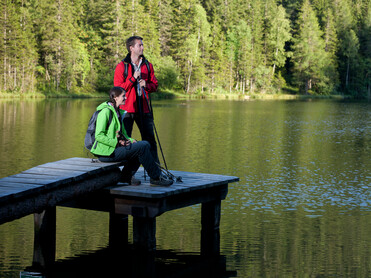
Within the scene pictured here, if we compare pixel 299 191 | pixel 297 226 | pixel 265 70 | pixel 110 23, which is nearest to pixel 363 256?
pixel 297 226

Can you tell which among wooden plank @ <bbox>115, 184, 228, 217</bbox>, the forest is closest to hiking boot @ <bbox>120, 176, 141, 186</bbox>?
wooden plank @ <bbox>115, 184, 228, 217</bbox>

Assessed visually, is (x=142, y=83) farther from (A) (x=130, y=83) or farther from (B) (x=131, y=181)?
(B) (x=131, y=181)

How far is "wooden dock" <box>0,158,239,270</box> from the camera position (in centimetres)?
699

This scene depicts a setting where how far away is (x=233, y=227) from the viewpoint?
998cm

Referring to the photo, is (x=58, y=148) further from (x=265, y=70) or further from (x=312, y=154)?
(x=265, y=70)

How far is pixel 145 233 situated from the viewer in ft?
26.3

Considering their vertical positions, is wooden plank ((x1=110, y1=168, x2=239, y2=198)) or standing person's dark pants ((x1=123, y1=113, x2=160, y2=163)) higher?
standing person's dark pants ((x1=123, y1=113, x2=160, y2=163))

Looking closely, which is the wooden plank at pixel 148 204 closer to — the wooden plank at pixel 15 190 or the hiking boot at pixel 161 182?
the hiking boot at pixel 161 182

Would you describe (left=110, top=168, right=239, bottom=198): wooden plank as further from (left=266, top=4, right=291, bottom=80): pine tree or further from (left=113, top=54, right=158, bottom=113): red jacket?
(left=266, top=4, right=291, bottom=80): pine tree

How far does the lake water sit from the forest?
4092 cm

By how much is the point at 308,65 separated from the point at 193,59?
23289mm

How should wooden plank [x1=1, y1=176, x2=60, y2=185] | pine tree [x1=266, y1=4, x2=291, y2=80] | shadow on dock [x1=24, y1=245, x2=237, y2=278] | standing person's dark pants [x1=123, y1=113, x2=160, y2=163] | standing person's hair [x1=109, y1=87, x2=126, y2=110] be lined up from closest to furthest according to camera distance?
wooden plank [x1=1, y1=176, x2=60, y2=185] < shadow on dock [x1=24, y1=245, x2=237, y2=278] < standing person's hair [x1=109, y1=87, x2=126, y2=110] < standing person's dark pants [x1=123, y1=113, x2=160, y2=163] < pine tree [x1=266, y1=4, x2=291, y2=80]

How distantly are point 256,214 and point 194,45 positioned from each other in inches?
2863

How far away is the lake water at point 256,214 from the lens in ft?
26.3
